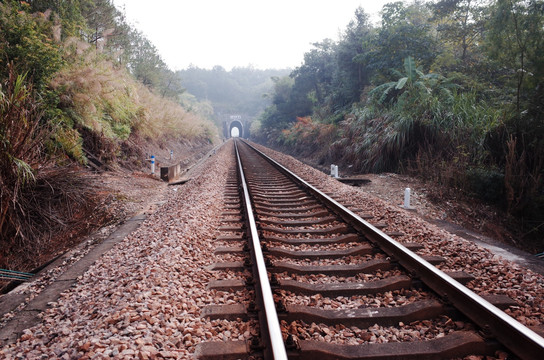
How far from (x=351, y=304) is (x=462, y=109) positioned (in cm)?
860

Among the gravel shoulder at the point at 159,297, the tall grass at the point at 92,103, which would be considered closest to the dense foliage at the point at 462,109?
the gravel shoulder at the point at 159,297

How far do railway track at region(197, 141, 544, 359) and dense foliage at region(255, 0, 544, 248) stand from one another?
4713 millimetres

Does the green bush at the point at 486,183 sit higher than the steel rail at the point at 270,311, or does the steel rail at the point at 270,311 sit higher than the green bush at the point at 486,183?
the green bush at the point at 486,183

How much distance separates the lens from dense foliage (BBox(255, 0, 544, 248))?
22.2 ft

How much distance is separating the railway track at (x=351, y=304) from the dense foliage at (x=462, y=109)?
471cm

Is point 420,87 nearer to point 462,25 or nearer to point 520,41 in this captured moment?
point 520,41

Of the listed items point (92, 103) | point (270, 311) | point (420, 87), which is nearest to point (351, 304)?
point (270, 311)

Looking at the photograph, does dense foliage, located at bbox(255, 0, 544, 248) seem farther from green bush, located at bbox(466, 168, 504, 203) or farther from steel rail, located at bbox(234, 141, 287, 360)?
steel rail, located at bbox(234, 141, 287, 360)

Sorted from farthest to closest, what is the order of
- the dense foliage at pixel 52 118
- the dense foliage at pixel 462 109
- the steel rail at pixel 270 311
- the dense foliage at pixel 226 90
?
1. the dense foliage at pixel 226 90
2. the dense foliage at pixel 462 109
3. the dense foliage at pixel 52 118
4. the steel rail at pixel 270 311

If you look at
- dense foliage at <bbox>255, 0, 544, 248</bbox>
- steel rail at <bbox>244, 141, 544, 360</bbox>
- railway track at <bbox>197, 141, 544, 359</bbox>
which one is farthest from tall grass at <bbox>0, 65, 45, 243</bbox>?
dense foliage at <bbox>255, 0, 544, 248</bbox>

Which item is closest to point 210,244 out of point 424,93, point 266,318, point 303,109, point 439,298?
point 266,318

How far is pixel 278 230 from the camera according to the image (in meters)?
4.29

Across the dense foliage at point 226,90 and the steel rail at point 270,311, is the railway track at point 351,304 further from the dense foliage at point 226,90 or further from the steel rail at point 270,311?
the dense foliage at point 226,90

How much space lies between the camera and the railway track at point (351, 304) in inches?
76.5
